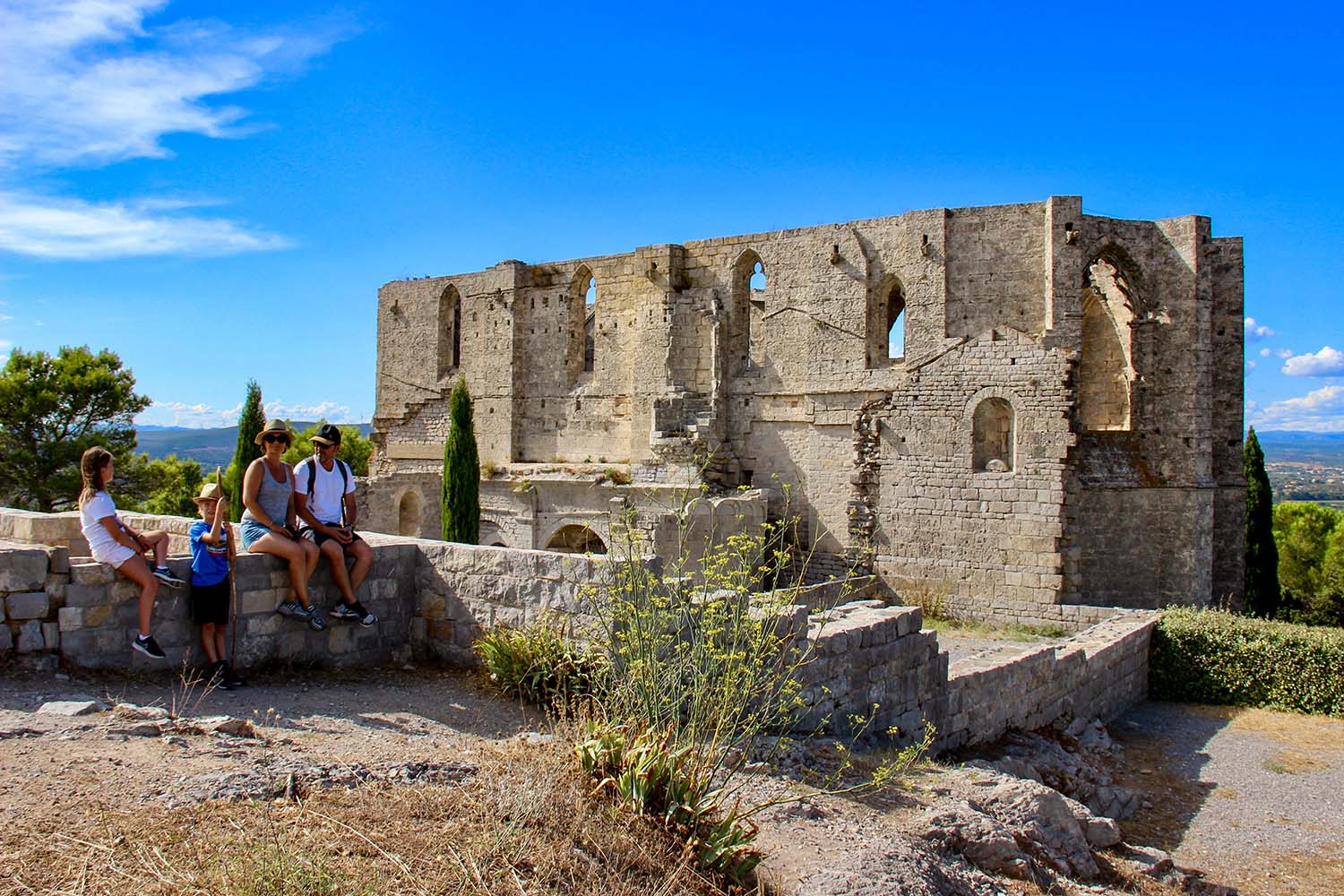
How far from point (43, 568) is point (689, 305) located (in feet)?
56.3

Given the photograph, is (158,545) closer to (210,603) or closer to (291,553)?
(210,603)

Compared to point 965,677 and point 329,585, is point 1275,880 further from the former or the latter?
point 329,585

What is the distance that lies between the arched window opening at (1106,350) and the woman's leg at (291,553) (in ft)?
54.0

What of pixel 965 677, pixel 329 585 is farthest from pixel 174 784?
pixel 965 677

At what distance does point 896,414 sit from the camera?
18.6m


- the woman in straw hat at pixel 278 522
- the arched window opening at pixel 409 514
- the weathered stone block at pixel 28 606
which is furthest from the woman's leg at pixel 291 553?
the arched window opening at pixel 409 514

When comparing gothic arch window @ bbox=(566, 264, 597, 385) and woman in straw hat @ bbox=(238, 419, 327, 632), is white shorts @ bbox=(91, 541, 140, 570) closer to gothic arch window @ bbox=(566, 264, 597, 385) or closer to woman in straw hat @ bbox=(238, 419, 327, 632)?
woman in straw hat @ bbox=(238, 419, 327, 632)

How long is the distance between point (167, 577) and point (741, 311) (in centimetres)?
1654

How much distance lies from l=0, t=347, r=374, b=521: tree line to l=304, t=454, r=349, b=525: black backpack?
693 inches

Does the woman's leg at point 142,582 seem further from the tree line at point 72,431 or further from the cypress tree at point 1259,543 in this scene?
the cypress tree at point 1259,543

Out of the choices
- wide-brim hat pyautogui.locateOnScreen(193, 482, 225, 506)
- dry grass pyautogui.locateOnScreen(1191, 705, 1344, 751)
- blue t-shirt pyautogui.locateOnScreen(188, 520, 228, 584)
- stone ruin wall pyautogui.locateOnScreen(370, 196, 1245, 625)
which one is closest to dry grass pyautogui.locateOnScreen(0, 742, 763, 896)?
blue t-shirt pyautogui.locateOnScreen(188, 520, 228, 584)

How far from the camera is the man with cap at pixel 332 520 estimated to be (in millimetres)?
7051

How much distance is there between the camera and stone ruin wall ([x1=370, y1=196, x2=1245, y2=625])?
17.2m

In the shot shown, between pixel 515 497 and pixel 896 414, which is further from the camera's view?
pixel 515 497
